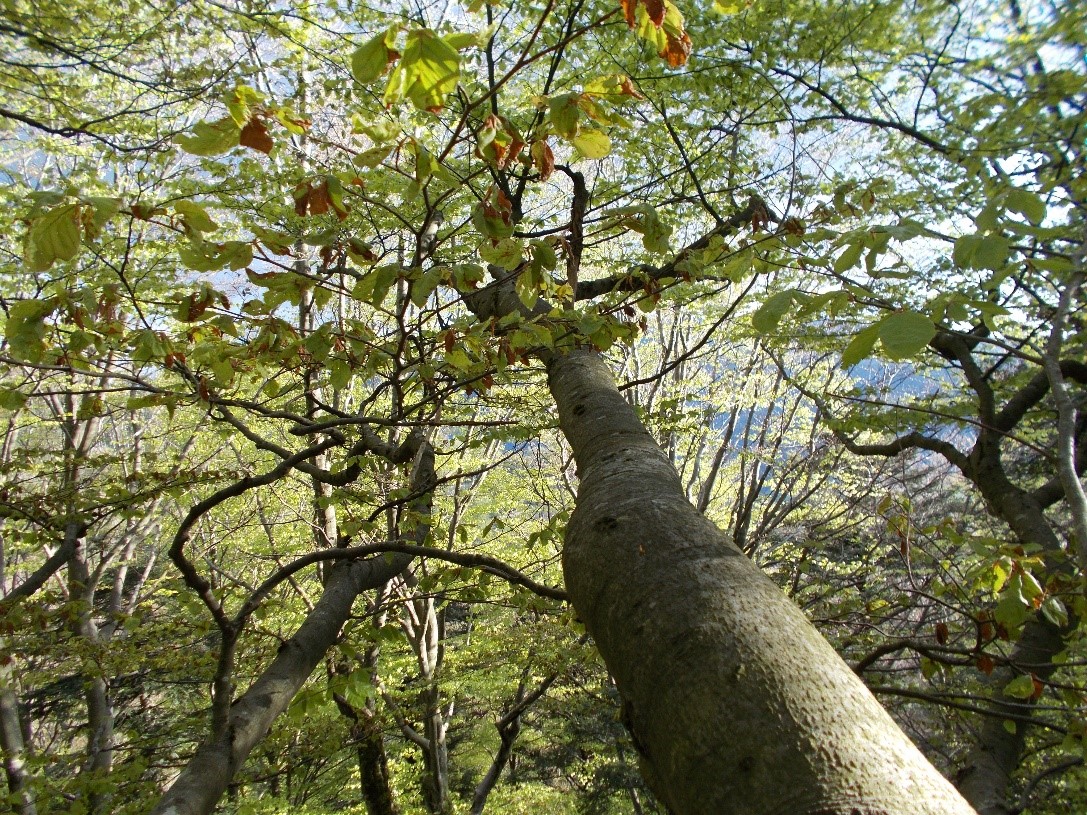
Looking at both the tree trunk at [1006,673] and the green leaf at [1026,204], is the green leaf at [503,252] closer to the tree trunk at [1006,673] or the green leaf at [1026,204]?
the green leaf at [1026,204]

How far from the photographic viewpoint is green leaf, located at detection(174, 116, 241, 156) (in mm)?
1224

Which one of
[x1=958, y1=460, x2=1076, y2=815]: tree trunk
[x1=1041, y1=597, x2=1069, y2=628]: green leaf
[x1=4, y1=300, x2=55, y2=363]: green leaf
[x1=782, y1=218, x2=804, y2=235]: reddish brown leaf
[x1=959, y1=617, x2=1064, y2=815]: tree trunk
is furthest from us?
[x1=959, y1=617, x2=1064, y2=815]: tree trunk

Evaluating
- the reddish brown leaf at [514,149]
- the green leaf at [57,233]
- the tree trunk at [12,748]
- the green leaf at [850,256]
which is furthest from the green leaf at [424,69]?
the tree trunk at [12,748]

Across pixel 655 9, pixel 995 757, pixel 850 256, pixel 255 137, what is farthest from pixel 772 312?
pixel 995 757

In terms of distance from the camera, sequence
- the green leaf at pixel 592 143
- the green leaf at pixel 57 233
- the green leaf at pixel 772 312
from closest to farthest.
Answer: the green leaf at pixel 57 233, the green leaf at pixel 772 312, the green leaf at pixel 592 143

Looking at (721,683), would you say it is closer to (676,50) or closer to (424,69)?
(424,69)

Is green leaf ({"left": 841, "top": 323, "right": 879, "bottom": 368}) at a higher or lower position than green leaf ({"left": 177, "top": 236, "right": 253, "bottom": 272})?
lower

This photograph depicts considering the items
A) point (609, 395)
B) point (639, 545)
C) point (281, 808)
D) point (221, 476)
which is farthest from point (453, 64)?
point (281, 808)

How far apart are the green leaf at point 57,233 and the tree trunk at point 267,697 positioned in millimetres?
1344

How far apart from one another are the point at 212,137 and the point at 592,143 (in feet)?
2.85

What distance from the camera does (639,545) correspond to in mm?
1146

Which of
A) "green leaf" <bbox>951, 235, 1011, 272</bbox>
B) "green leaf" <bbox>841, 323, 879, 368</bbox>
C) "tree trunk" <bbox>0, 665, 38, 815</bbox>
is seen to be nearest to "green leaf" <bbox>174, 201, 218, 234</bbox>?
"green leaf" <bbox>841, 323, 879, 368</bbox>

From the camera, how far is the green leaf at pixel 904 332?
3.00ft

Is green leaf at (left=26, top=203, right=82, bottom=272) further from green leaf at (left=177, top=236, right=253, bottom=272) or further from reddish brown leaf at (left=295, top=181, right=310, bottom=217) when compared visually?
reddish brown leaf at (left=295, top=181, right=310, bottom=217)
